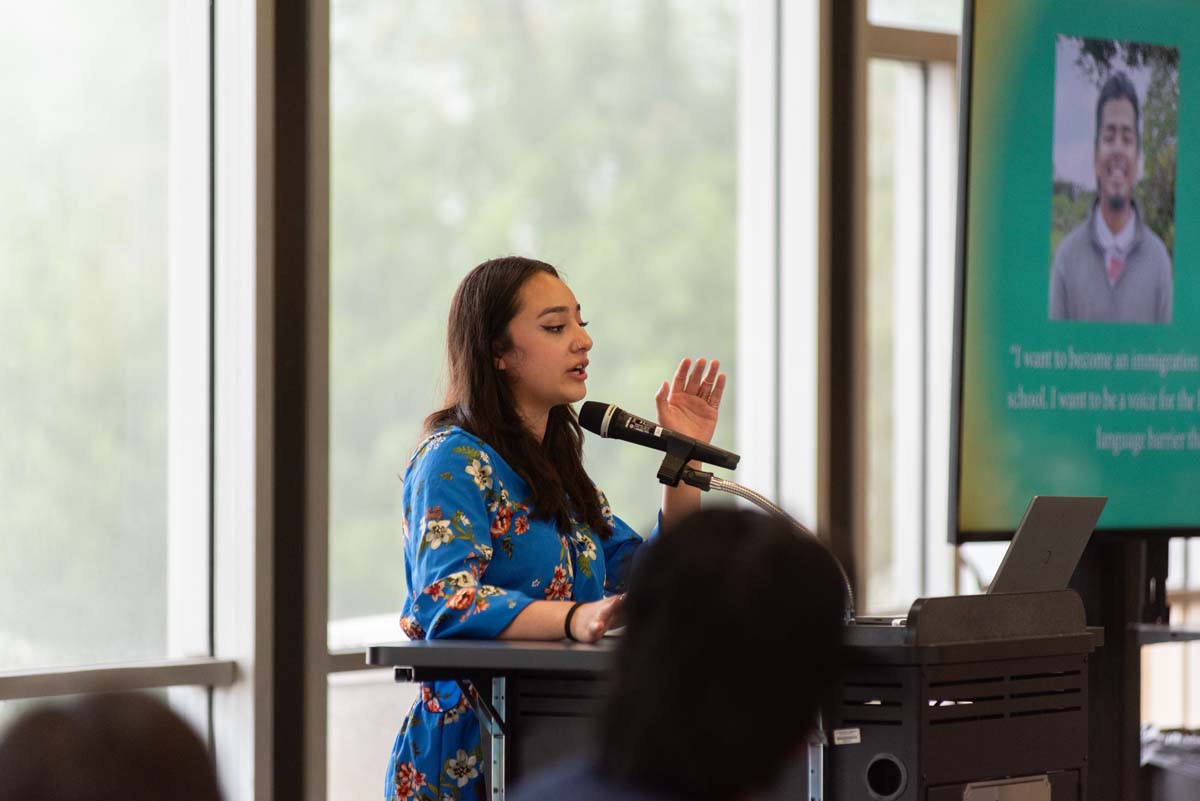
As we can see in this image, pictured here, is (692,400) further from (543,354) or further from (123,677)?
(123,677)

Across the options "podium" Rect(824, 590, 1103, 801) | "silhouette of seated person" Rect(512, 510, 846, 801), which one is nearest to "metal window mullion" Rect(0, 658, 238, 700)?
"podium" Rect(824, 590, 1103, 801)

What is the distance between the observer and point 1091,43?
3.58 meters

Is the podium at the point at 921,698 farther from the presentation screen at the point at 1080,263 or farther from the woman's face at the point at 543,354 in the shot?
the presentation screen at the point at 1080,263

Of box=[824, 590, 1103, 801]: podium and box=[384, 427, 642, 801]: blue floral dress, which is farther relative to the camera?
box=[384, 427, 642, 801]: blue floral dress

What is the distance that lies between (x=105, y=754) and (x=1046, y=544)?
1.71 metres

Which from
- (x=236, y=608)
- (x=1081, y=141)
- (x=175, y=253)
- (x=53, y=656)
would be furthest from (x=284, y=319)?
(x=1081, y=141)

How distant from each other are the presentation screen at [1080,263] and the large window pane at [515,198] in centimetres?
107

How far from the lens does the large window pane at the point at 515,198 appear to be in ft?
A: 12.4

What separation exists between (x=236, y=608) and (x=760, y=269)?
1913mm

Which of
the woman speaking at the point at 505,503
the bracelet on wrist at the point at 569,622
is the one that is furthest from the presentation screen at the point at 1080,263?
the bracelet on wrist at the point at 569,622

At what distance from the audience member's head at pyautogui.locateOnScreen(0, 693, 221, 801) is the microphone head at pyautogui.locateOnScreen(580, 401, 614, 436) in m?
1.43

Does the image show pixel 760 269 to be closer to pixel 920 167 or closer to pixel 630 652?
pixel 920 167

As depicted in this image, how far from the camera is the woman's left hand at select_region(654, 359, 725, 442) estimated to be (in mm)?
2775

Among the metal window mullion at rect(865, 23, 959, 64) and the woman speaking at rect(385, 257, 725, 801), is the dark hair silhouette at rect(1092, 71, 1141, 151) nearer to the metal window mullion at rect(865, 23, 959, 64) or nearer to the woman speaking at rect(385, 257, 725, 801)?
the metal window mullion at rect(865, 23, 959, 64)
